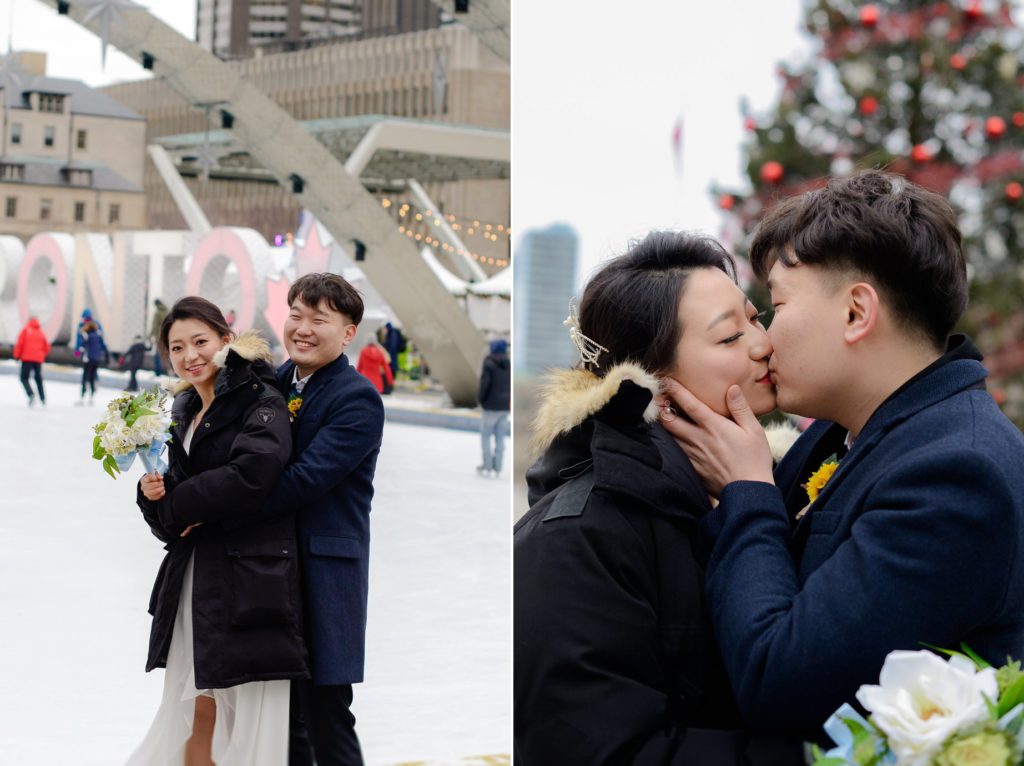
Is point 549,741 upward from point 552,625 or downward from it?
downward

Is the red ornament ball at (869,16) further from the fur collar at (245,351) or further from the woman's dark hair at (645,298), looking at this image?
the woman's dark hair at (645,298)

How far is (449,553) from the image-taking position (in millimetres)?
7270

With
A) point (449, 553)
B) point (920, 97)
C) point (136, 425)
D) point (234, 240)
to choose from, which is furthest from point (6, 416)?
point (136, 425)

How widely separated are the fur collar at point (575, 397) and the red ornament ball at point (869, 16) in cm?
481

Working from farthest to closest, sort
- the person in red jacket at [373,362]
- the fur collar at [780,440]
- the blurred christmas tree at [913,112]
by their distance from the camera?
the person in red jacket at [373,362] → the blurred christmas tree at [913,112] → the fur collar at [780,440]

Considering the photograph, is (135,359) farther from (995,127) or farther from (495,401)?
(995,127)

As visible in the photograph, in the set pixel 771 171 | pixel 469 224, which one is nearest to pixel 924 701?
pixel 771 171

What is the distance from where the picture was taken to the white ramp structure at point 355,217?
1695cm

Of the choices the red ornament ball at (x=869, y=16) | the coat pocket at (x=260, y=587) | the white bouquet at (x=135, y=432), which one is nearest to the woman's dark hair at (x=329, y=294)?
the white bouquet at (x=135, y=432)

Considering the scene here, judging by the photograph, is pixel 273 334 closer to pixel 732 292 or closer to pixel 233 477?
pixel 233 477

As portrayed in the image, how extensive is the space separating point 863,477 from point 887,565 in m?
0.14

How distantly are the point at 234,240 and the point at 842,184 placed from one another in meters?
17.2

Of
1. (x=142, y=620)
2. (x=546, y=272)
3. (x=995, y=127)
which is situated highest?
(x=995, y=127)

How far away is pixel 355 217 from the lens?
17.1 metres
